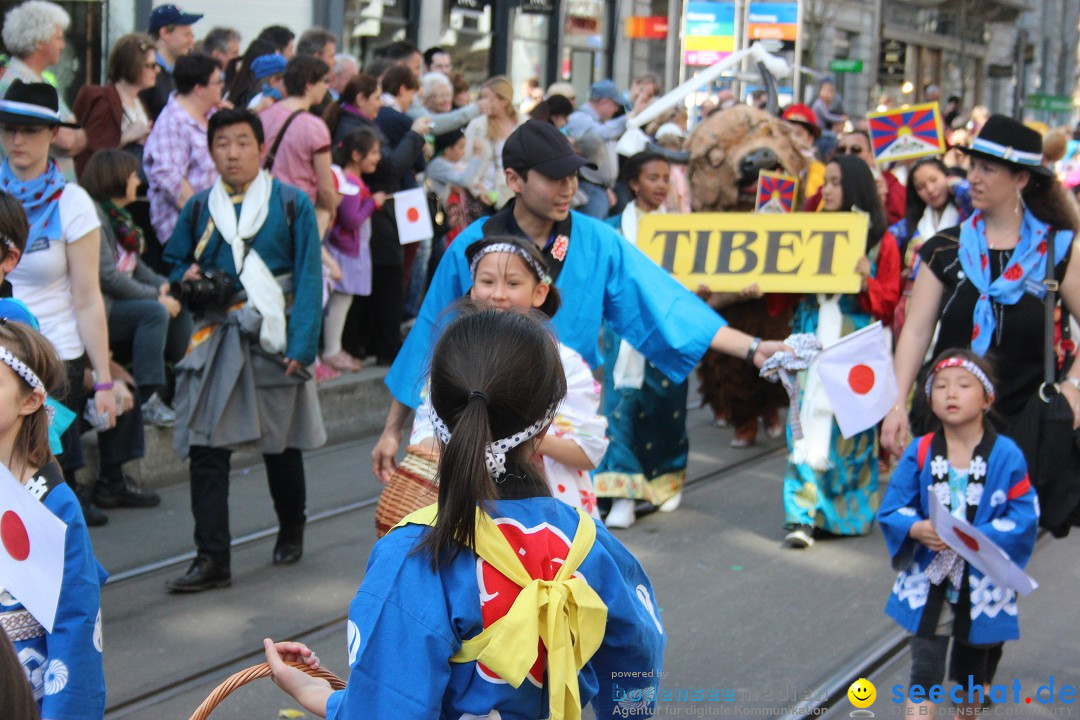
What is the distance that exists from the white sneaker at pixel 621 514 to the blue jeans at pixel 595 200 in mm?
4177

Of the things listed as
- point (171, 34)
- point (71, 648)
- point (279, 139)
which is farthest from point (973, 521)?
point (171, 34)

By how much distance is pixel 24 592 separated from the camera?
8.59 feet

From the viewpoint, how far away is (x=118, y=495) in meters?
6.60

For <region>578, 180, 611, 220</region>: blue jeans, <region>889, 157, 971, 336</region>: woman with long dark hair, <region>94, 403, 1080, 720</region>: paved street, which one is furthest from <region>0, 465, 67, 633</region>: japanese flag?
<region>578, 180, 611, 220</region>: blue jeans

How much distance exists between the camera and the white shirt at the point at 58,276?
5016mm

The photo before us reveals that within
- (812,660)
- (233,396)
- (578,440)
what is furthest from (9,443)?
(812,660)

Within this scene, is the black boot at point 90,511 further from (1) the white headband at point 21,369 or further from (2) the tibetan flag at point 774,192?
(2) the tibetan flag at point 774,192

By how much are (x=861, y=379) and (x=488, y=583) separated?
349 centimetres

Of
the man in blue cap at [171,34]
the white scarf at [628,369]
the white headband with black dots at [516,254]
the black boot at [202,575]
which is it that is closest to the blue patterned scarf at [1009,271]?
the white headband with black dots at [516,254]

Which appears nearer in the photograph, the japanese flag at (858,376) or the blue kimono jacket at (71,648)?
A: the blue kimono jacket at (71,648)

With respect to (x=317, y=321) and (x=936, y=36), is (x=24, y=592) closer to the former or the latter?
(x=317, y=321)

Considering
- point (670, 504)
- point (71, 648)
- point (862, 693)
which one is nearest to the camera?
point (71, 648)

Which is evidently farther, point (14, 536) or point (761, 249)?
point (761, 249)

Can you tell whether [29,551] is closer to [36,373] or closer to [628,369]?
[36,373]
